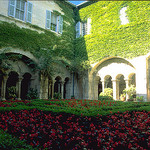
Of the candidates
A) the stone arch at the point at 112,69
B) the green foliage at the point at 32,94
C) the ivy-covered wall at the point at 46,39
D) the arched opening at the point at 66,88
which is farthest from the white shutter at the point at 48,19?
the green foliage at the point at 32,94

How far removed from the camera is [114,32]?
1198 cm

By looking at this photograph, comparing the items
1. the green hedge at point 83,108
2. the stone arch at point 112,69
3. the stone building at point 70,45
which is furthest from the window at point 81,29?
the green hedge at point 83,108

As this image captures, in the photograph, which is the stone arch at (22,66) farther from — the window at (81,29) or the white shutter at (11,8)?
the window at (81,29)

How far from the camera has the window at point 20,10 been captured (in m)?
10.7

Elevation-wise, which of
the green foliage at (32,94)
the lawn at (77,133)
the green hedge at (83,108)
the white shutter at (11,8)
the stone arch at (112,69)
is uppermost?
the white shutter at (11,8)

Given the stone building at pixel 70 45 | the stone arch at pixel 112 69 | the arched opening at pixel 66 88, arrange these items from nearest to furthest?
the stone building at pixel 70 45
the stone arch at pixel 112 69
the arched opening at pixel 66 88

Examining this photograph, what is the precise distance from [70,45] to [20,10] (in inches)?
188

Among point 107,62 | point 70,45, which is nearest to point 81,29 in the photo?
point 70,45

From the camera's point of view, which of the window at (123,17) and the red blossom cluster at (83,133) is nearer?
the red blossom cluster at (83,133)

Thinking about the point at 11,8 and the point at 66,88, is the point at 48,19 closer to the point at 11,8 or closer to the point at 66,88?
the point at 11,8

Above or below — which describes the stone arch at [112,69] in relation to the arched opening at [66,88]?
above

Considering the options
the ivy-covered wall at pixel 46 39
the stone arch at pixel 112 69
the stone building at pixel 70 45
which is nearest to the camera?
the ivy-covered wall at pixel 46 39

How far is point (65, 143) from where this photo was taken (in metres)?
2.65

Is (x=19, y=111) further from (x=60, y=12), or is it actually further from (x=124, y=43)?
(x=60, y=12)
